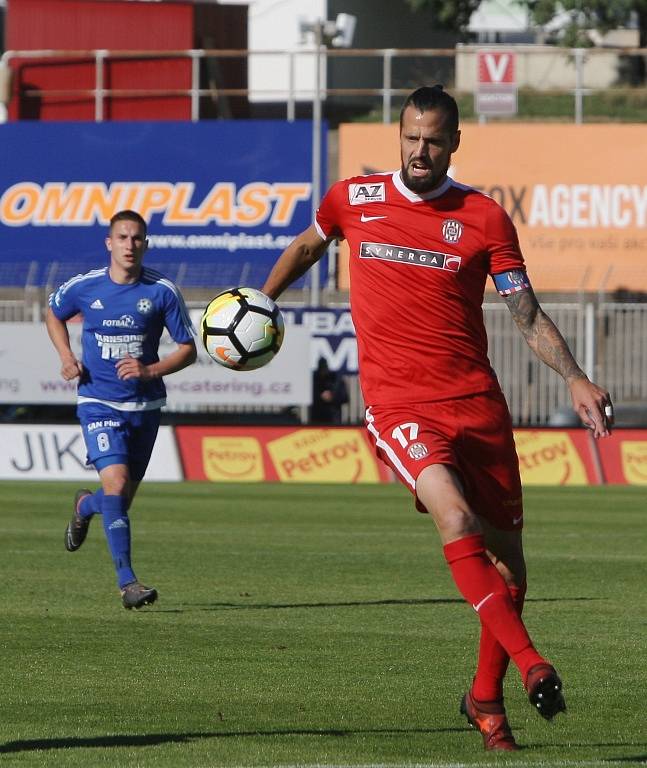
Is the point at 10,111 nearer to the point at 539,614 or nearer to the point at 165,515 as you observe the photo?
the point at 165,515

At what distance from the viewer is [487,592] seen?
19.8 feet

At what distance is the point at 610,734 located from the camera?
6.54 m

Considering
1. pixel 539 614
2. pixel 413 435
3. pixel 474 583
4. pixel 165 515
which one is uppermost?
pixel 413 435

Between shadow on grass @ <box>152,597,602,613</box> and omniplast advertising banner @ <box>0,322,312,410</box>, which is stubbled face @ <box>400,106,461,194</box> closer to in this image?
shadow on grass @ <box>152,597,602,613</box>

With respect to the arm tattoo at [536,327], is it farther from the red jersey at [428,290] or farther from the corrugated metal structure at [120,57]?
the corrugated metal structure at [120,57]

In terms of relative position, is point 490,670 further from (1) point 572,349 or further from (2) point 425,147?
(1) point 572,349

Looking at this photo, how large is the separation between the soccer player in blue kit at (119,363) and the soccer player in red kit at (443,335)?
156 inches

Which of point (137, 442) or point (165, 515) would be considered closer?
point (137, 442)

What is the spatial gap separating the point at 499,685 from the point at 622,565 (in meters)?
7.66

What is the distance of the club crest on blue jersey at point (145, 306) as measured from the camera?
1077 centimetres

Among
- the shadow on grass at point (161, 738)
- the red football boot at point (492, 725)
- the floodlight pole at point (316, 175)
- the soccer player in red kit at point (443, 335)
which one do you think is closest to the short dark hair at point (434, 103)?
the soccer player in red kit at point (443, 335)

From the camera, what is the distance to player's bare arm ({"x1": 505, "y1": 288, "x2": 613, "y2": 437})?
19.8ft

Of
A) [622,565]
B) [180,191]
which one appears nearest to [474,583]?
[622,565]

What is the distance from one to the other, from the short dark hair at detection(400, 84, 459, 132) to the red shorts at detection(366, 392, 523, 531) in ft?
3.55
